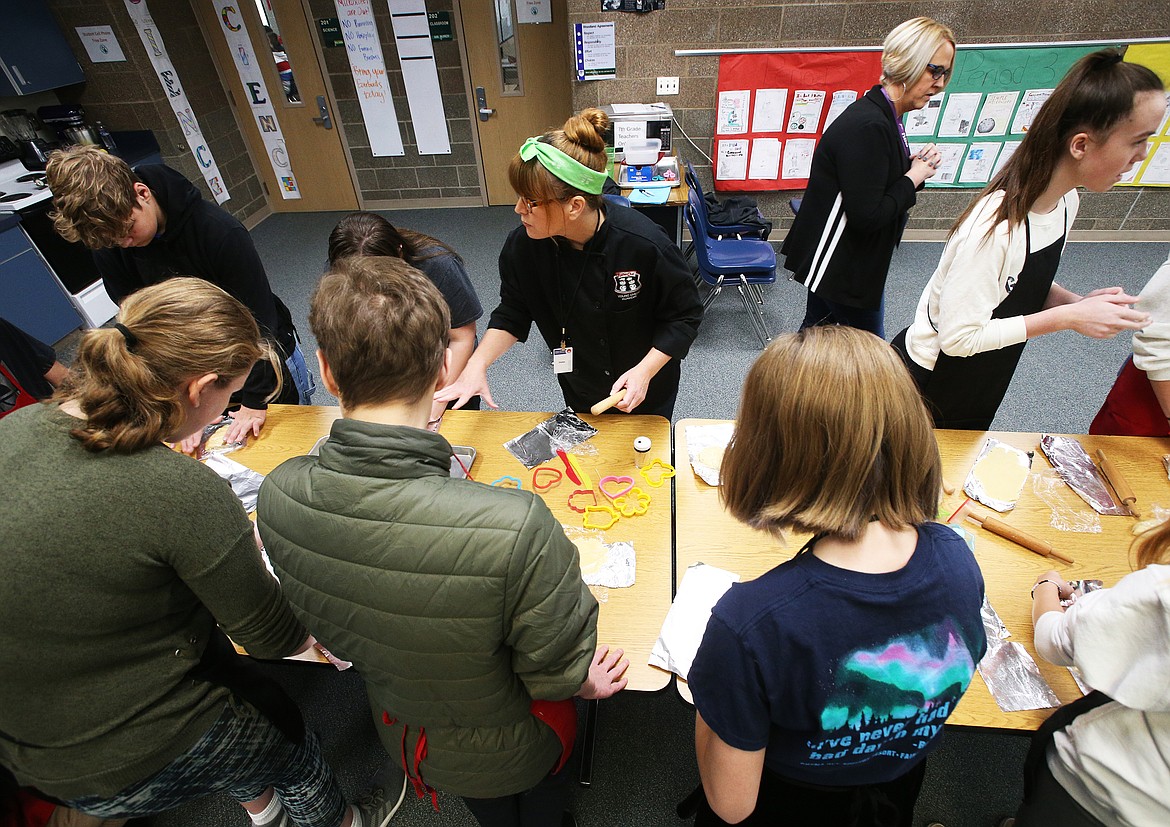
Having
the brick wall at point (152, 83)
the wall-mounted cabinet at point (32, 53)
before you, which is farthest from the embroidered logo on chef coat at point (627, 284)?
the brick wall at point (152, 83)

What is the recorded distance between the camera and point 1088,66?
1292mm

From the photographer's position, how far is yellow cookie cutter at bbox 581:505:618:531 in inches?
56.4

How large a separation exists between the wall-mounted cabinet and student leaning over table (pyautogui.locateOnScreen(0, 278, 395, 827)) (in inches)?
172

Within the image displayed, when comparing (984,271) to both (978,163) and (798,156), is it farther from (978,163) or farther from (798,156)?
(978,163)

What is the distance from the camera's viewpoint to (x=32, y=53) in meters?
3.81

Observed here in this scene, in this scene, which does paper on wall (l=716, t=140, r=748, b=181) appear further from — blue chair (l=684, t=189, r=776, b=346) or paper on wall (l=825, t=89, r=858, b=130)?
blue chair (l=684, t=189, r=776, b=346)

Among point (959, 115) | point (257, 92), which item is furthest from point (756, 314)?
point (257, 92)

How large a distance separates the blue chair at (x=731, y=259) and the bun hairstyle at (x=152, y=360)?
2.74 meters

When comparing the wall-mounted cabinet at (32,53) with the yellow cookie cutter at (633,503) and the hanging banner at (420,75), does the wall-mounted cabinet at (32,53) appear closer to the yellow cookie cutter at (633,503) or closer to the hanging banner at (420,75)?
the hanging banner at (420,75)

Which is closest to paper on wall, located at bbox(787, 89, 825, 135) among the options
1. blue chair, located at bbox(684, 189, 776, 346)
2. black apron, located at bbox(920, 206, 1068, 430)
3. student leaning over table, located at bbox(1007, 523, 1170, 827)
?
blue chair, located at bbox(684, 189, 776, 346)

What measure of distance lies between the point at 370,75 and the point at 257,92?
1076 millimetres

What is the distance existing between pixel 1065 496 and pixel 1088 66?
1.00m

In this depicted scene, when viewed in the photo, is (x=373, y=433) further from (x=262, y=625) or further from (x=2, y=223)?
(x=2, y=223)

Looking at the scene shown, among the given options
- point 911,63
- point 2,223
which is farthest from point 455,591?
point 2,223
